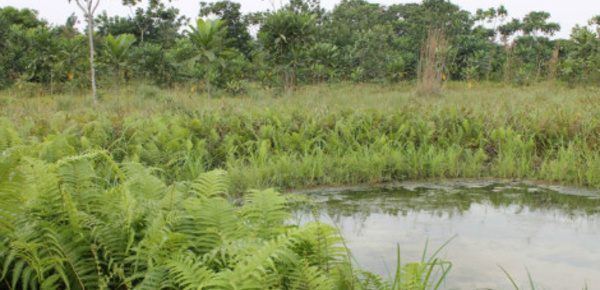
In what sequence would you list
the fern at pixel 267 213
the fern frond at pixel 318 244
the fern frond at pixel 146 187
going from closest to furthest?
the fern frond at pixel 318 244
the fern at pixel 267 213
the fern frond at pixel 146 187

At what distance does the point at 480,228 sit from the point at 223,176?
1735mm

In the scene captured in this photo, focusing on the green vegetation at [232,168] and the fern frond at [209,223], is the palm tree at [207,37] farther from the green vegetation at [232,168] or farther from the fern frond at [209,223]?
the fern frond at [209,223]

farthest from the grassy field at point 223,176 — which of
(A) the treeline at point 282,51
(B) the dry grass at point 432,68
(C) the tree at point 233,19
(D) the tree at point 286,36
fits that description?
(C) the tree at point 233,19

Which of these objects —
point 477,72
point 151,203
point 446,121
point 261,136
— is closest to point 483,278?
point 151,203

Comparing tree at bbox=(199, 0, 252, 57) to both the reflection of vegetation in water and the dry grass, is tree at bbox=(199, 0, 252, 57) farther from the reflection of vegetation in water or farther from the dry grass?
the reflection of vegetation in water

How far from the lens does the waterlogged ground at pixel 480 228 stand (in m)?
2.20

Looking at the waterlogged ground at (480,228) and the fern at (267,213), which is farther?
the waterlogged ground at (480,228)

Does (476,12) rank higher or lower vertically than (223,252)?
higher

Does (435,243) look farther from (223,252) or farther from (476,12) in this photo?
(476,12)

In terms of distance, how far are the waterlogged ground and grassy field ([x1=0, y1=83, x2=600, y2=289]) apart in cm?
21

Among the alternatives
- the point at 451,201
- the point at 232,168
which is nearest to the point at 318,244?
the point at 451,201

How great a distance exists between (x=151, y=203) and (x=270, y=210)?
1.34ft

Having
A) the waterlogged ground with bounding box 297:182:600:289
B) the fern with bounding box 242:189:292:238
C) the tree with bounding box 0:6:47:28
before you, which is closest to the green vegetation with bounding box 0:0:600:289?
the fern with bounding box 242:189:292:238

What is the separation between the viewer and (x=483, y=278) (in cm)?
212
